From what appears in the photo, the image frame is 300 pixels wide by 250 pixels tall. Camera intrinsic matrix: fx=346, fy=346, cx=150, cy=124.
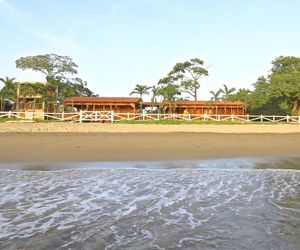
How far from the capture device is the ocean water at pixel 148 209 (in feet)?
11.8

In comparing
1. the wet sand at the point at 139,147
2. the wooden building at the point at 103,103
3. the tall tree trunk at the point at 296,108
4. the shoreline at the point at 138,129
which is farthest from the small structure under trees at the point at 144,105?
the wet sand at the point at 139,147

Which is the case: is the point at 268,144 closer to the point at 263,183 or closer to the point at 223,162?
the point at 223,162

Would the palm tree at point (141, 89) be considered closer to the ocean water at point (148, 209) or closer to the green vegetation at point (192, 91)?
the green vegetation at point (192, 91)

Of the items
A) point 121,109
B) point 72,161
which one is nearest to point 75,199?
point 72,161

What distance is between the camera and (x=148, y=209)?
500cm

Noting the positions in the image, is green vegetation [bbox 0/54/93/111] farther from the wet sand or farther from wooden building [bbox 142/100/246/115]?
the wet sand

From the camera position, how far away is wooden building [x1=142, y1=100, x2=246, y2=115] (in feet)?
133

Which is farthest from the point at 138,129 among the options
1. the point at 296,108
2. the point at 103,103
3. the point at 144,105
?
the point at 296,108

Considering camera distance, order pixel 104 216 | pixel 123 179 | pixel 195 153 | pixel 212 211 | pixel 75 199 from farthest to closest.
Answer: pixel 195 153
pixel 123 179
pixel 75 199
pixel 212 211
pixel 104 216

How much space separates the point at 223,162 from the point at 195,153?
2.01 m

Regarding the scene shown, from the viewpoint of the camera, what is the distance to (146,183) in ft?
24.0

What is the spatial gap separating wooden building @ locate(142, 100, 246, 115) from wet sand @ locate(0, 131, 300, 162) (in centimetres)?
2273

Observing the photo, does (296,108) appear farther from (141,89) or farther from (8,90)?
(8,90)

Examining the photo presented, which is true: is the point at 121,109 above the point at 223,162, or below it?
above
